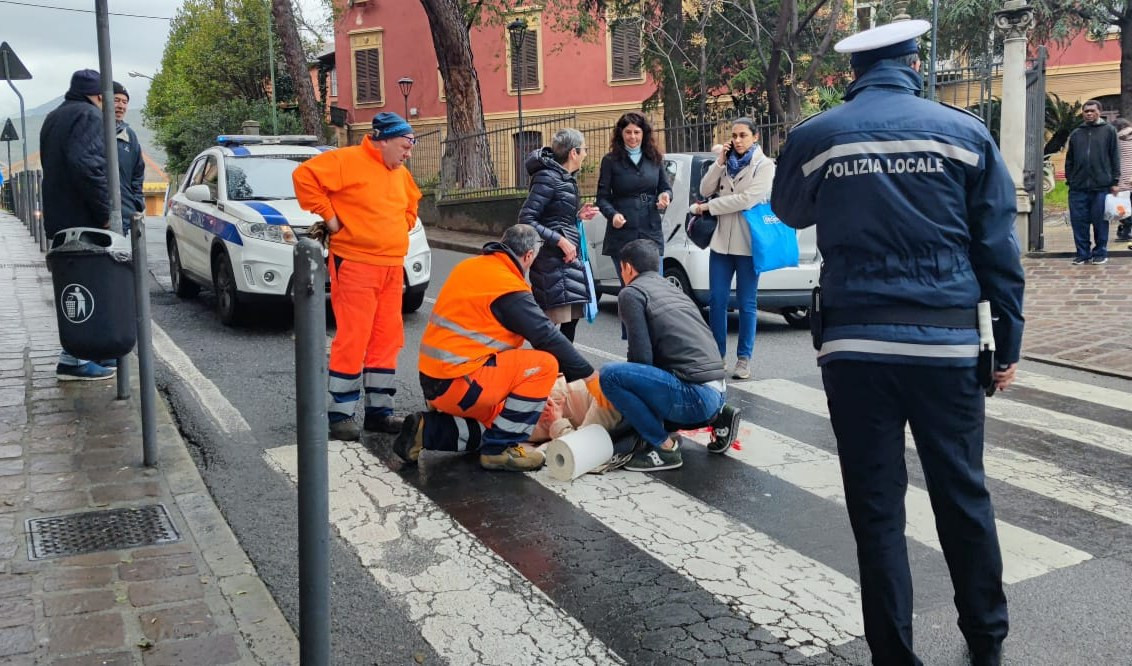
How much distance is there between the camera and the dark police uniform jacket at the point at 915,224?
3184 mm

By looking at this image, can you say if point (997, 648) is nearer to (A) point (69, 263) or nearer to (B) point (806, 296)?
(A) point (69, 263)

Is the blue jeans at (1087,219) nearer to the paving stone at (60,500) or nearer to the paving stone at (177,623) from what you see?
the paving stone at (60,500)

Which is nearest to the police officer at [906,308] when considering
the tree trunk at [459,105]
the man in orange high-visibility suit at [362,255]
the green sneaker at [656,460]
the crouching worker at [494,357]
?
the green sneaker at [656,460]

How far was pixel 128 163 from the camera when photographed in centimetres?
924

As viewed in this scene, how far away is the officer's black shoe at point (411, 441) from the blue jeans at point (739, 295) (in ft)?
9.42

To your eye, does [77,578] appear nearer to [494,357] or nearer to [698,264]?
[494,357]

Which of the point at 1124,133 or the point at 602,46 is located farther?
the point at 602,46

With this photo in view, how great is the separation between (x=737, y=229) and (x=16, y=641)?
5.47m

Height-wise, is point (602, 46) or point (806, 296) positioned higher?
point (602, 46)

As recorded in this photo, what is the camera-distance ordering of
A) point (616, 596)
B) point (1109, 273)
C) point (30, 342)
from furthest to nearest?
point (1109, 273)
point (30, 342)
point (616, 596)

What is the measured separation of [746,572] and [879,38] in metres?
2.09

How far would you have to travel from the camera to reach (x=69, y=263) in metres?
6.06

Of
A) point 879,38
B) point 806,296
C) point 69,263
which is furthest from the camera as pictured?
point 806,296

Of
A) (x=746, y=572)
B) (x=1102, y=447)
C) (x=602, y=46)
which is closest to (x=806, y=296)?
(x=1102, y=447)
